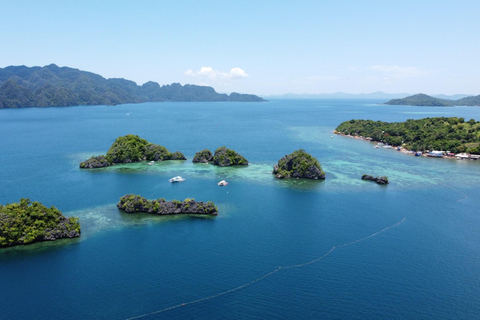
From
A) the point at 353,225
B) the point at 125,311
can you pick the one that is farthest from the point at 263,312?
the point at 353,225

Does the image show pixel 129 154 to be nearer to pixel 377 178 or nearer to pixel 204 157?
pixel 204 157

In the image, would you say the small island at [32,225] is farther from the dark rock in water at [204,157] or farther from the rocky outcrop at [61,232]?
the dark rock in water at [204,157]

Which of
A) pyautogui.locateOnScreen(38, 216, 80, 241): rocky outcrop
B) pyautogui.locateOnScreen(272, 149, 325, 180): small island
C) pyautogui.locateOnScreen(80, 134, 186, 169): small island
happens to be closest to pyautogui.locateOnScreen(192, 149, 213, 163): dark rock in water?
pyautogui.locateOnScreen(80, 134, 186, 169): small island

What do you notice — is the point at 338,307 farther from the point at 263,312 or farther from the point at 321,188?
the point at 321,188

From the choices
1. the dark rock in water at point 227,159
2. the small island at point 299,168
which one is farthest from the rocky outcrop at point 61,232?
the dark rock in water at point 227,159

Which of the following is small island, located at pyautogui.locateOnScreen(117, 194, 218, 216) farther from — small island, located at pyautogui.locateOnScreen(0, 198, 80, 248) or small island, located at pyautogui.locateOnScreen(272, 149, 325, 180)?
small island, located at pyautogui.locateOnScreen(272, 149, 325, 180)

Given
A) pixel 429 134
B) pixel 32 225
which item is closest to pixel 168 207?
pixel 32 225
